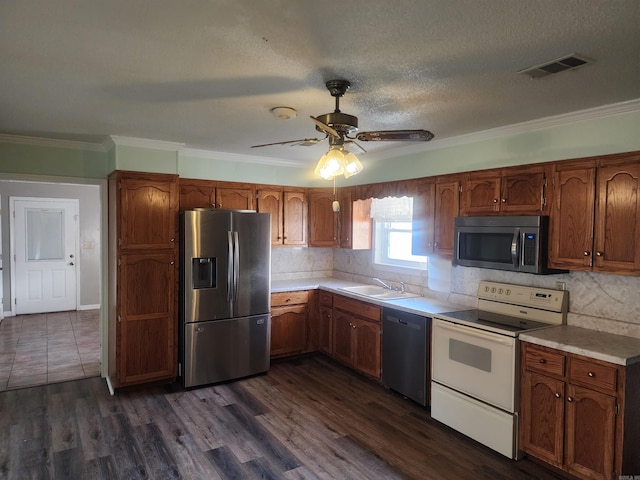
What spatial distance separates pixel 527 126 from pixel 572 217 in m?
0.79

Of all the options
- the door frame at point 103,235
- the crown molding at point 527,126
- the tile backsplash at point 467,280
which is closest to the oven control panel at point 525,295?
the tile backsplash at point 467,280

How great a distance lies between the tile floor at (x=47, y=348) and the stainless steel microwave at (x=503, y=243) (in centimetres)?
397

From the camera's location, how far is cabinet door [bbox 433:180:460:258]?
144 inches

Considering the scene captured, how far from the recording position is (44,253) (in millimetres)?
7199

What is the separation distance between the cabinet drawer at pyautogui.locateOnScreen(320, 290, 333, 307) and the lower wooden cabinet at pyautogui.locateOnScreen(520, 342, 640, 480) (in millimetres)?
2311

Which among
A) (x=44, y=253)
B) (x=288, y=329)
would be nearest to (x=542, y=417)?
(x=288, y=329)

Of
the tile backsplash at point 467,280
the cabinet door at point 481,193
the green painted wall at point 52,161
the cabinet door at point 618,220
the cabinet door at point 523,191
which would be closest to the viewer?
the cabinet door at point 618,220

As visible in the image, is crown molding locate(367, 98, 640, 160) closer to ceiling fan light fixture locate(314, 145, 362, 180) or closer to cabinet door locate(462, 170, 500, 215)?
cabinet door locate(462, 170, 500, 215)

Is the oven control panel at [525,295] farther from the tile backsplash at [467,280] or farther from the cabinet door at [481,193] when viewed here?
the cabinet door at [481,193]

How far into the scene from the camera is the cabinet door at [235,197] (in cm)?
462

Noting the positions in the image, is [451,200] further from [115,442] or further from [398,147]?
[115,442]

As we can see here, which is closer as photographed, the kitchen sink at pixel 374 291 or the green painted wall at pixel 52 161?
the green painted wall at pixel 52 161

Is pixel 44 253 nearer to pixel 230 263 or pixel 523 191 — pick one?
pixel 230 263

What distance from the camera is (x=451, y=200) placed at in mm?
3701
